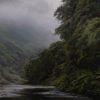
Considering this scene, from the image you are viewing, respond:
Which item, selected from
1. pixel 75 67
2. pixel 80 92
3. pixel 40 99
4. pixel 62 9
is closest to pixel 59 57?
pixel 62 9

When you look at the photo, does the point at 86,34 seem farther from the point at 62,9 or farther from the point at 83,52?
the point at 62,9

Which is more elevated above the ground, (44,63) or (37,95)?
(44,63)

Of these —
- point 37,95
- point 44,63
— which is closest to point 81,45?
point 37,95

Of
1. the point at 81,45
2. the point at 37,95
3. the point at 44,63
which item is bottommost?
the point at 37,95

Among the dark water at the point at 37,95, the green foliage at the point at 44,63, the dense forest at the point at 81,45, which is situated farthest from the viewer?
the green foliage at the point at 44,63

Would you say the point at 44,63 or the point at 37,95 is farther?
the point at 44,63

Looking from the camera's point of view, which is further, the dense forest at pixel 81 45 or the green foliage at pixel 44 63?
the green foliage at pixel 44 63

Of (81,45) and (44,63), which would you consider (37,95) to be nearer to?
(81,45)

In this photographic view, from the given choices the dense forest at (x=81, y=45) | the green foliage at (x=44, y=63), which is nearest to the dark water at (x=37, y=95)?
the dense forest at (x=81, y=45)

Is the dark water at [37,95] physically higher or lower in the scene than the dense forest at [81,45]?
lower

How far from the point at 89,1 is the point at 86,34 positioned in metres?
7.58

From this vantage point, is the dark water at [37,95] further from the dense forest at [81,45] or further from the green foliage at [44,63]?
the green foliage at [44,63]

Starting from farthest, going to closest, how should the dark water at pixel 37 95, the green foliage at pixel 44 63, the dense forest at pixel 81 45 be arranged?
1. the green foliage at pixel 44 63
2. the dense forest at pixel 81 45
3. the dark water at pixel 37 95

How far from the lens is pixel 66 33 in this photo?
31578mm
